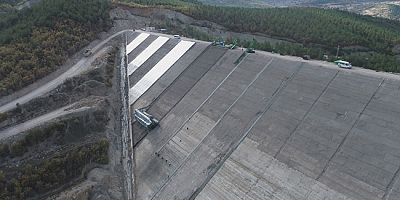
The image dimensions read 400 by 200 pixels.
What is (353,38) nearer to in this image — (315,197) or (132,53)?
(132,53)

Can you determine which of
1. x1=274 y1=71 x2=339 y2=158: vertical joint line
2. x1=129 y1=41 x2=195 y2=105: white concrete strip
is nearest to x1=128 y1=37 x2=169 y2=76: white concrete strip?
x1=129 y1=41 x2=195 y2=105: white concrete strip

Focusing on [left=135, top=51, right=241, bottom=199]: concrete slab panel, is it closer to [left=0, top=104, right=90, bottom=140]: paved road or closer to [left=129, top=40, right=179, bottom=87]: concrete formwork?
[left=0, top=104, right=90, bottom=140]: paved road

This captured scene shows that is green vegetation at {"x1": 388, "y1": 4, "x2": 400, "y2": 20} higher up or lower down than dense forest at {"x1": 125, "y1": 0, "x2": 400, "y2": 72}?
lower down

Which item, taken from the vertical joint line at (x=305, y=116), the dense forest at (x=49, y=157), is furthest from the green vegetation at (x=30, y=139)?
the vertical joint line at (x=305, y=116)

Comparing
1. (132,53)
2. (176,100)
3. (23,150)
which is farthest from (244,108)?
(132,53)

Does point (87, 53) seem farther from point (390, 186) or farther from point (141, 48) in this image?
point (390, 186)

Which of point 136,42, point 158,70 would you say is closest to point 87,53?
point 136,42
